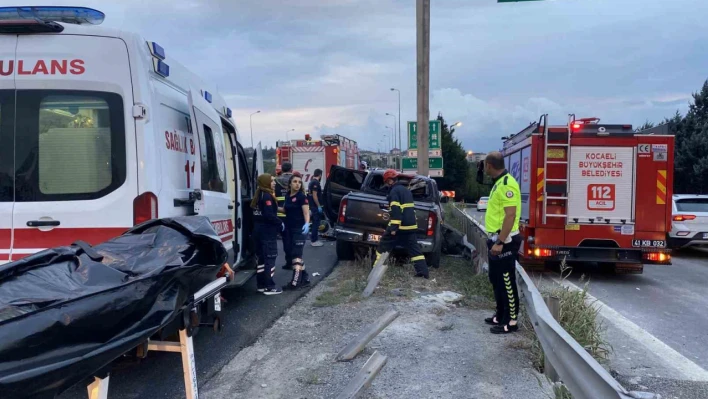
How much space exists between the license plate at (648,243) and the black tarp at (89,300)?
810 cm

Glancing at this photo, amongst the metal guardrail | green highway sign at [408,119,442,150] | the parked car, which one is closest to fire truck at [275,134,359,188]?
green highway sign at [408,119,442,150]

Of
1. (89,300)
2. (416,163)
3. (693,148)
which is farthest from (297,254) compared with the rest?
(693,148)

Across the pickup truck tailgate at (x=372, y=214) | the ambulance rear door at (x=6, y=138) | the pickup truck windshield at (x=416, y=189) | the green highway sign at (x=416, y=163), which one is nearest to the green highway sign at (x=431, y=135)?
the green highway sign at (x=416, y=163)

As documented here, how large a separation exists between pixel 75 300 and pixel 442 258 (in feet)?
29.3

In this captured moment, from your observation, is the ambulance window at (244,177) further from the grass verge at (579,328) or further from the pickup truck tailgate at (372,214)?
the grass verge at (579,328)

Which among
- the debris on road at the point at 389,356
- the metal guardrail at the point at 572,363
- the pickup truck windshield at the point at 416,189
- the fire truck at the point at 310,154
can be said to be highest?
the fire truck at the point at 310,154

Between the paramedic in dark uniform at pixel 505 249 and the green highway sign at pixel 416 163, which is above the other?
the green highway sign at pixel 416 163

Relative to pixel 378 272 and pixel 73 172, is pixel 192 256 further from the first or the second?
pixel 378 272

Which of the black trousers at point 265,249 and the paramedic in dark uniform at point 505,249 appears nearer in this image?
the paramedic in dark uniform at point 505,249

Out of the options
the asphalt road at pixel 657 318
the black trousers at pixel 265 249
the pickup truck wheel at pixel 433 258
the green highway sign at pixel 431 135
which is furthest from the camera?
the green highway sign at pixel 431 135

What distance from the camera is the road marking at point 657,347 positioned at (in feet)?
15.8

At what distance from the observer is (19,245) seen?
3840 mm

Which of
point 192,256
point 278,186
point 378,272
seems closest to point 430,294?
point 378,272

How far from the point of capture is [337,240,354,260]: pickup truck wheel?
9.81 m
